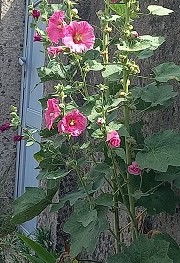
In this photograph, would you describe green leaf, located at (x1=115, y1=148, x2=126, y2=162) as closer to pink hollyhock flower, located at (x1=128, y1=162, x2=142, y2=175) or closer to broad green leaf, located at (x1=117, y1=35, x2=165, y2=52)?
pink hollyhock flower, located at (x1=128, y1=162, x2=142, y2=175)

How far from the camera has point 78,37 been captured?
6.10 ft

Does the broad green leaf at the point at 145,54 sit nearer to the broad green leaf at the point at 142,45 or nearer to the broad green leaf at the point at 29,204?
the broad green leaf at the point at 142,45

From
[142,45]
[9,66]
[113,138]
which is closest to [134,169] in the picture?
[113,138]

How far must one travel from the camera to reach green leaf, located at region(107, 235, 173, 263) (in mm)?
1726

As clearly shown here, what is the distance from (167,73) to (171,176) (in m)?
0.34

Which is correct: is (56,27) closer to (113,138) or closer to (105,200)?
(113,138)

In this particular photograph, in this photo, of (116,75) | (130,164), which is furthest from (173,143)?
(116,75)

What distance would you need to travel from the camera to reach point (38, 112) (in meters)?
4.72

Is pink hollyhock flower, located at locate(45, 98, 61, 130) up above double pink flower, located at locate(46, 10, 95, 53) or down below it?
below

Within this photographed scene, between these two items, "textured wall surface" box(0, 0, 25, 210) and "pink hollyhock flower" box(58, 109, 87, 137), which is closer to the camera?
"pink hollyhock flower" box(58, 109, 87, 137)

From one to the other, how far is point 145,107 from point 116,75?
0.15 m

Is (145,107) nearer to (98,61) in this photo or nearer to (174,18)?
(98,61)

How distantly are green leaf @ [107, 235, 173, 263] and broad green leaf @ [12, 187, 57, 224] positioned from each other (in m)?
0.52

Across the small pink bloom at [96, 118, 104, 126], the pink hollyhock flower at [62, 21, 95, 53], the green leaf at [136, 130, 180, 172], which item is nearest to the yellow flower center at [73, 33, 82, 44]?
the pink hollyhock flower at [62, 21, 95, 53]
